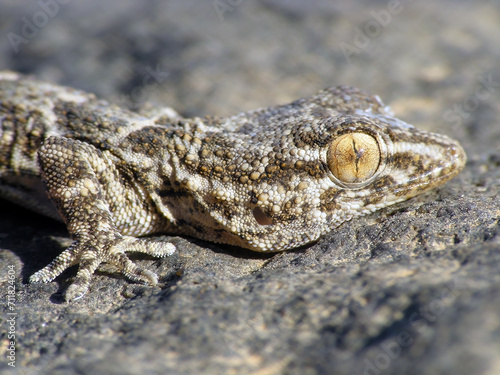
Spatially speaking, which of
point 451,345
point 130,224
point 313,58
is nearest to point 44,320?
point 130,224

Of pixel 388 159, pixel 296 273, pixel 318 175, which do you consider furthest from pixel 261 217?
pixel 388 159

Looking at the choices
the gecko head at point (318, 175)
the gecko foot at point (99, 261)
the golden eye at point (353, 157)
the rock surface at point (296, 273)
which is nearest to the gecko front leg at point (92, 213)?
the gecko foot at point (99, 261)

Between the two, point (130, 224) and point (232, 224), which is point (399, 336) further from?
point (130, 224)

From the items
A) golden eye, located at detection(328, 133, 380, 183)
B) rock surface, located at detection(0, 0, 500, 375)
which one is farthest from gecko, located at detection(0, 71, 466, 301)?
rock surface, located at detection(0, 0, 500, 375)

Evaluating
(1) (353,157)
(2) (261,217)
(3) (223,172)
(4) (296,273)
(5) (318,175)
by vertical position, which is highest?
(1) (353,157)

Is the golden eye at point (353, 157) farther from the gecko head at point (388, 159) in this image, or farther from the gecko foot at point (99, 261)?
the gecko foot at point (99, 261)

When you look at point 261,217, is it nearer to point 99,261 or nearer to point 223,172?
point 223,172
